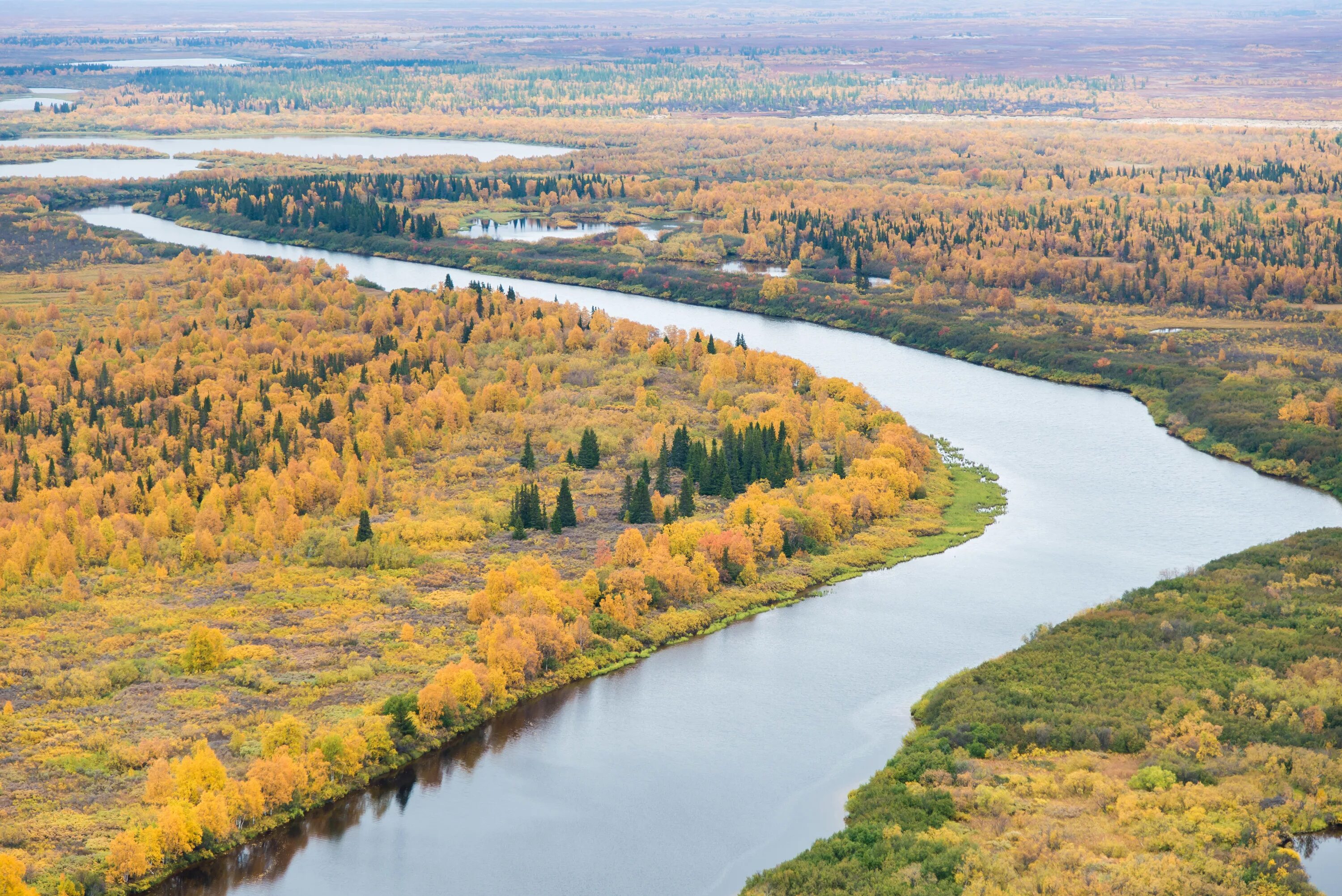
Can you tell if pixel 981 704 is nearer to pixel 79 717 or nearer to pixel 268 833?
pixel 268 833

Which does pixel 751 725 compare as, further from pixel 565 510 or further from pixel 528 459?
pixel 528 459

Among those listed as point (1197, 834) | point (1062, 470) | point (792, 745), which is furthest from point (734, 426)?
point (1197, 834)

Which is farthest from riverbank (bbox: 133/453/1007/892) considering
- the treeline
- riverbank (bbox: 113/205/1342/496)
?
the treeline

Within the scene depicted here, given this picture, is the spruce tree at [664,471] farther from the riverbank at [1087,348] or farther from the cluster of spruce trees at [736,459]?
the riverbank at [1087,348]

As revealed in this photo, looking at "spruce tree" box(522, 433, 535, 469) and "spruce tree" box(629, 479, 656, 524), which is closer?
"spruce tree" box(629, 479, 656, 524)

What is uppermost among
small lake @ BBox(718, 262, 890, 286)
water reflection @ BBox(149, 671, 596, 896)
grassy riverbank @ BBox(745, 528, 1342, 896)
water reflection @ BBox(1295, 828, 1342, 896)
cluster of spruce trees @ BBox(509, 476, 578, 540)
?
small lake @ BBox(718, 262, 890, 286)

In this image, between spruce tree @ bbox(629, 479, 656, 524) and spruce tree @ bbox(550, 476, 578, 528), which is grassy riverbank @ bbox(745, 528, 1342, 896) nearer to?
spruce tree @ bbox(629, 479, 656, 524)
